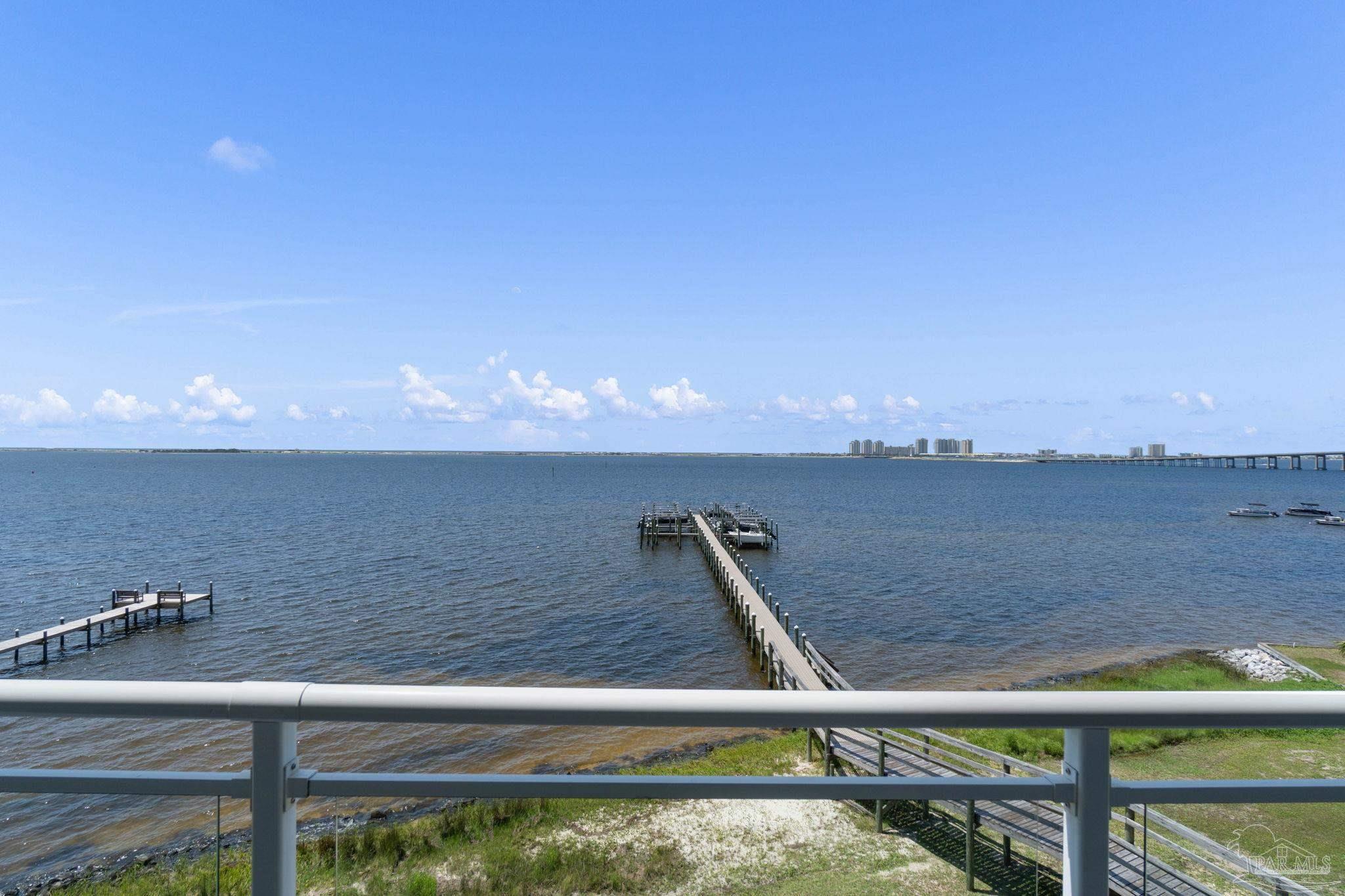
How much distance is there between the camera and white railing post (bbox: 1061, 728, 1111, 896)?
5.81 ft

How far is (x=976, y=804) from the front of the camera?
8.13 ft

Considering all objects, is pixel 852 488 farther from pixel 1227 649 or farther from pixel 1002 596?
pixel 1227 649

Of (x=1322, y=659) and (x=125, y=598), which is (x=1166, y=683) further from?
(x=125, y=598)

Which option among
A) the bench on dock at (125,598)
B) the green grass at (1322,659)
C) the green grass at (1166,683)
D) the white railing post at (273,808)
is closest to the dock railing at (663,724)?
the white railing post at (273,808)

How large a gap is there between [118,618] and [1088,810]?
3440cm

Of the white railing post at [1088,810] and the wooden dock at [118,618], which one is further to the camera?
the wooden dock at [118,618]

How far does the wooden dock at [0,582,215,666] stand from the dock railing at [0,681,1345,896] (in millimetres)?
29511

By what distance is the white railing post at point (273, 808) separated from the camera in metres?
1.76

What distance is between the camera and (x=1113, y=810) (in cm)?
187

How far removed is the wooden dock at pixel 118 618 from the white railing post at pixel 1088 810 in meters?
31.0

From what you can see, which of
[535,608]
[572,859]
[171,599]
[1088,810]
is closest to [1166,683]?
[535,608]

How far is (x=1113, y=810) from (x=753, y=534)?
48.4m

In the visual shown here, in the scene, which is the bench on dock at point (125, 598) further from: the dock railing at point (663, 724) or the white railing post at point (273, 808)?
the white railing post at point (273, 808)

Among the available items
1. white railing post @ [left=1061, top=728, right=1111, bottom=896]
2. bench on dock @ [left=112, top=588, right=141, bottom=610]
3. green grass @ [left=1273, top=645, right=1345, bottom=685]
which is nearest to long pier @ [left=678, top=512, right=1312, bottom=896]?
white railing post @ [left=1061, top=728, right=1111, bottom=896]
